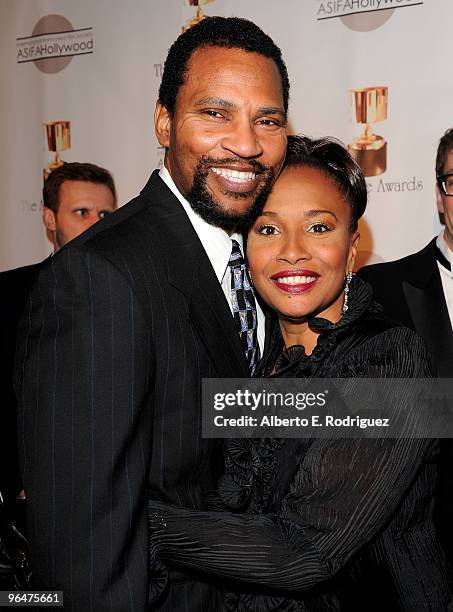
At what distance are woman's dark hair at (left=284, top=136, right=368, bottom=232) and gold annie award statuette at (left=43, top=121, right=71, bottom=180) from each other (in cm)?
206

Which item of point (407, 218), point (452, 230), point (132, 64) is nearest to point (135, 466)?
point (452, 230)

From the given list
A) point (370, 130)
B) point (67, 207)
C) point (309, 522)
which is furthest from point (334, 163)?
point (67, 207)

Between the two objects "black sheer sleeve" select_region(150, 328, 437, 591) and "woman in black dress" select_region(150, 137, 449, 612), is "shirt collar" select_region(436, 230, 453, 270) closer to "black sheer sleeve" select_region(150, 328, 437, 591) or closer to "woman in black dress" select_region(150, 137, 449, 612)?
"woman in black dress" select_region(150, 137, 449, 612)

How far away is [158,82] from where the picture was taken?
3.25 m

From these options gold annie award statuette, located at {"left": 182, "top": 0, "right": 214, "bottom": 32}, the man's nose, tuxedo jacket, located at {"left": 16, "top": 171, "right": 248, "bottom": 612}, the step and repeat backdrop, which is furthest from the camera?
gold annie award statuette, located at {"left": 182, "top": 0, "right": 214, "bottom": 32}

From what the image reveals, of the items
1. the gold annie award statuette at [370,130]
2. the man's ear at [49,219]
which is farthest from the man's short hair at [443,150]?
the man's ear at [49,219]

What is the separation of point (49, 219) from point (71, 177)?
0.20 metres

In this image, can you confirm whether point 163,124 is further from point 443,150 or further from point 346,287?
point 443,150

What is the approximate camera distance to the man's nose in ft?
4.76

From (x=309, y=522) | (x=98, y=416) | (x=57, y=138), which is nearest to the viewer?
(x=98, y=416)

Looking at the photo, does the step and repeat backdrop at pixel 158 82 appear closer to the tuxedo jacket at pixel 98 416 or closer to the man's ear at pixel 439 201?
the man's ear at pixel 439 201

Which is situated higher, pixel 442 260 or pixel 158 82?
pixel 158 82

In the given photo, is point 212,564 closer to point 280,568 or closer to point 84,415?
point 280,568

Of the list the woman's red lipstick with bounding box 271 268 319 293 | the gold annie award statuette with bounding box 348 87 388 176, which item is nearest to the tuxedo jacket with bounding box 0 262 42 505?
the woman's red lipstick with bounding box 271 268 319 293
